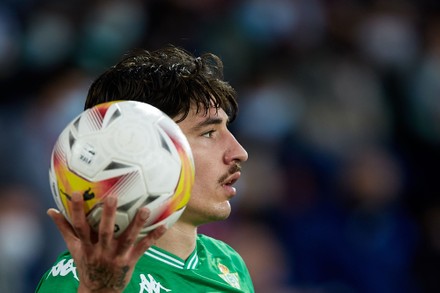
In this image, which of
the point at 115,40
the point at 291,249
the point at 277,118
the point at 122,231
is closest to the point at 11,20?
the point at 115,40

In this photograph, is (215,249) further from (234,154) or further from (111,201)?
(111,201)

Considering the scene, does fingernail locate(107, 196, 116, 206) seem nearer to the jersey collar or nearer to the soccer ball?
the soccer ball

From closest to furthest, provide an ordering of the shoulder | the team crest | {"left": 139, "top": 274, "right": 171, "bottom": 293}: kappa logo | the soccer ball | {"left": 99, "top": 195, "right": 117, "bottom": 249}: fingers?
{"left": 99, "top": 195, "right": 117, "bottom": 249}: fingers
the soccer ball
{"left": 139, "top": 274, "right": 171, "bottom": 293}: kappa logo
the team crest
the shoulder

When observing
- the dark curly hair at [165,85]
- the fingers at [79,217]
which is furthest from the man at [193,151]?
the fingers at [79,217]

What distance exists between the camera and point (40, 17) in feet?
33.7

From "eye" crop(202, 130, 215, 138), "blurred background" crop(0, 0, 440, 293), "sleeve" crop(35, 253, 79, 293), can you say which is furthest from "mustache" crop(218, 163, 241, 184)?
"blurred background" crop(0, 0, 440, 293)

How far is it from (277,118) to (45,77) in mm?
2549

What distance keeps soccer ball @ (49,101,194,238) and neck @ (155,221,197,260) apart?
30.7 inches

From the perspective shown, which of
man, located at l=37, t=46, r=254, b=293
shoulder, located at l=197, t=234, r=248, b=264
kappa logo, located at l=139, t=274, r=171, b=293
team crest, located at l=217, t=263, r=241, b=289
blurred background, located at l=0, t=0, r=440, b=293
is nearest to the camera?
kappa logo, located at l=139, t=274, r=171, b=293

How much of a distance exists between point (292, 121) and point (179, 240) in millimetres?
5406

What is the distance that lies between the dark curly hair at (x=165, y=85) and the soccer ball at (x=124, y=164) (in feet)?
2.33

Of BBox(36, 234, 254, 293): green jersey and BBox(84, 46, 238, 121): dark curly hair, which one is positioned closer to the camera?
BBox(36, 234, 254, 293): green jersey

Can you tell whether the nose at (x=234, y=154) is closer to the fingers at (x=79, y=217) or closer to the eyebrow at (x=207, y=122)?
the eyebrow at (x=207, y=122)

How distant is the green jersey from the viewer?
3.57m
